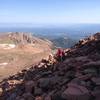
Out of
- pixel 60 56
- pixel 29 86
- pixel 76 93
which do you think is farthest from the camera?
pixel 60 56

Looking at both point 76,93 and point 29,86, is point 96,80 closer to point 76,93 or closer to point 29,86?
point 76,93

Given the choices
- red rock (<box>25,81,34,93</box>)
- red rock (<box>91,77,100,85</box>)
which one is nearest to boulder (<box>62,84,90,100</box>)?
red rock (<box>91,77,100,85</box>)

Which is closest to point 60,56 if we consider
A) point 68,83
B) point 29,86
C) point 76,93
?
point 29,86

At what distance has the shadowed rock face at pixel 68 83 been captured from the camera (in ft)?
50.5

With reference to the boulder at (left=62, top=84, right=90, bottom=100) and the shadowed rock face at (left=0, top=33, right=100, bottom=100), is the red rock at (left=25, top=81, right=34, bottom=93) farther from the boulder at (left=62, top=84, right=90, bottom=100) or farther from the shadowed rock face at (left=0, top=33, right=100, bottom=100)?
the boulder at (left=62, top=84, right=90, bottom=100)

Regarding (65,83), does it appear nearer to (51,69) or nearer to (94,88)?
(94,88)

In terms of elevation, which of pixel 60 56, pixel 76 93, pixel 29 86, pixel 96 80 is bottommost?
pixel 29 86

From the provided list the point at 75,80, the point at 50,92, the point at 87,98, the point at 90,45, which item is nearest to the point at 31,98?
the point at 50,92

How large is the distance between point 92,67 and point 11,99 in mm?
5456

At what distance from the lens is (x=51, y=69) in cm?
2177

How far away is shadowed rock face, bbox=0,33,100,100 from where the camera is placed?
15391mm

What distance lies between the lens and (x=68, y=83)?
16719 millimetres

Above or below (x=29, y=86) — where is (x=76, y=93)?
above

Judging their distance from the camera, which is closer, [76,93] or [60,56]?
[76,93]
